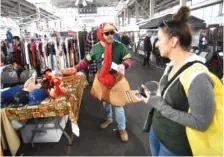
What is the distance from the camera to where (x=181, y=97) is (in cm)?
97

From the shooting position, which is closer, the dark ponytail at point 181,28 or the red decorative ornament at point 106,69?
the dark ponytail at point 181,28

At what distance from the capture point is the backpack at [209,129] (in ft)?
2.87

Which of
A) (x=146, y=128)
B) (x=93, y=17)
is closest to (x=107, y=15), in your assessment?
(x=93, y=17)

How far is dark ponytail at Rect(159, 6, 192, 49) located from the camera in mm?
985

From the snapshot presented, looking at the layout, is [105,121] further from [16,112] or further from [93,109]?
[16,112]

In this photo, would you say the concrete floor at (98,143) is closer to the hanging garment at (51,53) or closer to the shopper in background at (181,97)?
the shopper in background at (181,97)

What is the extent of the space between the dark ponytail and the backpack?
0.14 meters

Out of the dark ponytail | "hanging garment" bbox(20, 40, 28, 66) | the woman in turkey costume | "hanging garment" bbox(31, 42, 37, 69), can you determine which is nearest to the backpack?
the dark ponytail

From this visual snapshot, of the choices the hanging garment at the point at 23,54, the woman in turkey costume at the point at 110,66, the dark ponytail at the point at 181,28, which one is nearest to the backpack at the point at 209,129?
the dark ponytail at the point at 181,28

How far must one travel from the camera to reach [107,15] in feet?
75.7

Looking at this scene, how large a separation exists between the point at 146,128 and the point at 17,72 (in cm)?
245

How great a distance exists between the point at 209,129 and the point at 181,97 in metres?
0.19

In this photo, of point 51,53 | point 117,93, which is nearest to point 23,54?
point 51,53

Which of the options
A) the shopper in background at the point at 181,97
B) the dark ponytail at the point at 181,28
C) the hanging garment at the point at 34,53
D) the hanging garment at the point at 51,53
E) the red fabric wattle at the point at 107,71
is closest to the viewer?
the shopper in background at the point at 181,97
